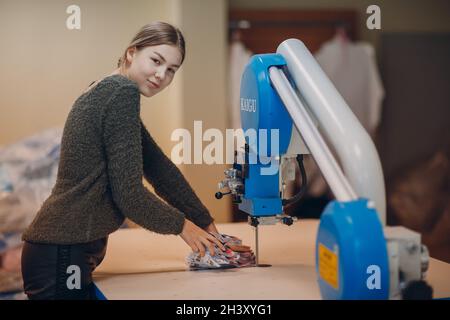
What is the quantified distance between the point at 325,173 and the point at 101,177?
0.57m

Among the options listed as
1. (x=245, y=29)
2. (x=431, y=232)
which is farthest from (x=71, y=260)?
(x=431, y=232)

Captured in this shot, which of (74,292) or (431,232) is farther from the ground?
(74,292)

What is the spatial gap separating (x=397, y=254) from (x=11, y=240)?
8.41 ft

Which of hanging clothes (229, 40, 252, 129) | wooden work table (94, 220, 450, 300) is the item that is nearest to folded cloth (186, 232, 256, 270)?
wooden work table (94, 220, 450, 300)

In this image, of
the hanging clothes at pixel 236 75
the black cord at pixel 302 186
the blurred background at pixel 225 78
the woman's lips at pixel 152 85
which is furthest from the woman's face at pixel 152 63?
the hanging clothes at pixel 236 75

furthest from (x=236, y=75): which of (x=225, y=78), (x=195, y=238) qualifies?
(x=195, y=238)

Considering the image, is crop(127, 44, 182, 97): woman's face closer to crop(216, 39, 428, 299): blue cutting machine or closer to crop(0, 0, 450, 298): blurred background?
crop(216, 39, 428, 299): blue cutting machine

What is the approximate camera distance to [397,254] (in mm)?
1293

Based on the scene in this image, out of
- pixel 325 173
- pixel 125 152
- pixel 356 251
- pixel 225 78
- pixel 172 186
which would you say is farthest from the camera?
pixel 225 78

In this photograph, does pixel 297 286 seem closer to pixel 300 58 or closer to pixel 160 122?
pixel 300 58

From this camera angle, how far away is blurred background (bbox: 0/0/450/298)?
3750mm

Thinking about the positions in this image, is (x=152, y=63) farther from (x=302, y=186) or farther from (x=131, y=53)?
(x=302, y=186)

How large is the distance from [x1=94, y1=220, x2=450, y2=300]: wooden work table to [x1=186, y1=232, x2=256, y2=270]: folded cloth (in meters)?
0.02

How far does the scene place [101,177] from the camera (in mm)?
1624
